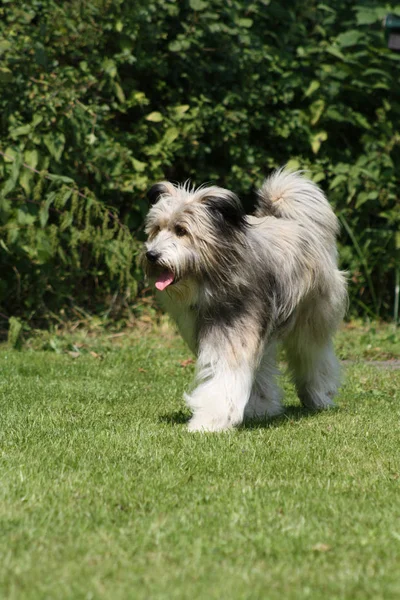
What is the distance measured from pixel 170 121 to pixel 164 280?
496 cm

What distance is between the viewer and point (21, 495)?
4.06 m

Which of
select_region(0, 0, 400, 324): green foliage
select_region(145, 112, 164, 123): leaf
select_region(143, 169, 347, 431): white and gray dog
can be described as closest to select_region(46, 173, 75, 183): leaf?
select_region(0, 0, 400, 324): green foliage

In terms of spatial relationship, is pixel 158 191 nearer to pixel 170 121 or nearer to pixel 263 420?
pixel 263 420

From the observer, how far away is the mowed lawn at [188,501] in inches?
124

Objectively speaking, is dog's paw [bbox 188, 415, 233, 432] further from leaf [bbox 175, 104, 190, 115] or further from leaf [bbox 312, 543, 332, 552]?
leaf [bbox 175, 104, 190, 115]

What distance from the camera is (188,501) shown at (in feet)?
13.3

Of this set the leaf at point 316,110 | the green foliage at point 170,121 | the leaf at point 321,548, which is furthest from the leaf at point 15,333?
the leaf at point 321,548

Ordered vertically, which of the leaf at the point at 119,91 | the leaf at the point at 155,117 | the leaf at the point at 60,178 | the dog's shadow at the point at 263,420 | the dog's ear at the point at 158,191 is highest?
the leaf at the point at 119,91

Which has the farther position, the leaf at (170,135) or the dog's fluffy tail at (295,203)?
the leaf at (170,135)

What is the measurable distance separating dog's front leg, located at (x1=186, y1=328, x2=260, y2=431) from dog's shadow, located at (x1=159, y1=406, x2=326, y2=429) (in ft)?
1.05

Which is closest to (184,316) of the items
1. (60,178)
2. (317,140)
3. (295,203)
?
(295,203)

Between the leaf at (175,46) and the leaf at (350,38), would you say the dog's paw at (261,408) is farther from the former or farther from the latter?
the leaf at (350,38)

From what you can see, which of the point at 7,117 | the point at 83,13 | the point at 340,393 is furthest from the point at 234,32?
the point at 340,393

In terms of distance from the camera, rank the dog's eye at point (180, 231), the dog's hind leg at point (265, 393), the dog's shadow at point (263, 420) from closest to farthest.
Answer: the dog's eye at point (180, 231) < the dog's shadow at point (263, 420) < the dog's hind leg at point (265, 393)
